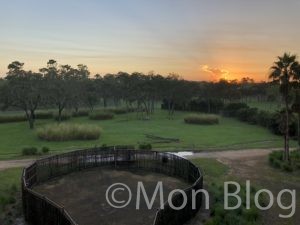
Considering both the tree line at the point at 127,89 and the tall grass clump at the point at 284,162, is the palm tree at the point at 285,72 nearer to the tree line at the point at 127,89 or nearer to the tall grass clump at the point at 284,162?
the tree line at the point at 127,89

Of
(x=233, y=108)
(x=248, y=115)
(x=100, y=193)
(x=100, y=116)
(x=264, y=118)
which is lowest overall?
(x=100, y=193)

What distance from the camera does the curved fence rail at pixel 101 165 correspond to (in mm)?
16172

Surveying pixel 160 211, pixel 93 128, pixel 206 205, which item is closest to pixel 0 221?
pixel 160 211

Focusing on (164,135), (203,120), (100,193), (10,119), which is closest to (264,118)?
(203,120)

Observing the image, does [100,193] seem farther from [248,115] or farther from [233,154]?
[248,115]

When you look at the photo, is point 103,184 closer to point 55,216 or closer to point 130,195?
point 130,195

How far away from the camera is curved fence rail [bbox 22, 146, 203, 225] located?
16172mm

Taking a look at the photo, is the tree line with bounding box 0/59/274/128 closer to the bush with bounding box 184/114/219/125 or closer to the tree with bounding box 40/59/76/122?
the tree with bounding box 40/59/76/122

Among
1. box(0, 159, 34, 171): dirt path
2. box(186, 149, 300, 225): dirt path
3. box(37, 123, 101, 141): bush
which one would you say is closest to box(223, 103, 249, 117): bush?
box(37, 123, 101, 141): bush

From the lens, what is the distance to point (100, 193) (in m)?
21.8

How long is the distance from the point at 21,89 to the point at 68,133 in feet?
54.3

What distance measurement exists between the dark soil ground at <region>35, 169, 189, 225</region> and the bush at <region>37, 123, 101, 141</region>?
16.9 m

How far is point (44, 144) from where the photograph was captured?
40.8m

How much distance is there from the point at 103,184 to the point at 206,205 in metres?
6.84
